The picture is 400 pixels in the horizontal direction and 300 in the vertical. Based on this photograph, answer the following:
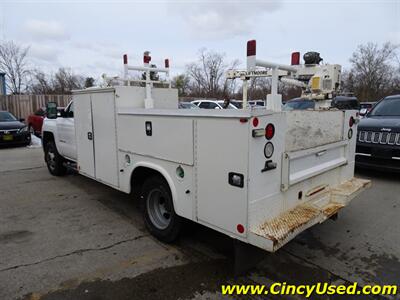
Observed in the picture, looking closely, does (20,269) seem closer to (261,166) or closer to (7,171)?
(261,166)

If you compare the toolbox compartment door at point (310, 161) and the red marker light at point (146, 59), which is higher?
the red marker light at point (146, 59)

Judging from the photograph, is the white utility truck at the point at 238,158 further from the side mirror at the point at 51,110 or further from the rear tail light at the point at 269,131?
the side mirror at the point at 51,110

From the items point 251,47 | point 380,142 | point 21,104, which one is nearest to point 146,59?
point 251,47

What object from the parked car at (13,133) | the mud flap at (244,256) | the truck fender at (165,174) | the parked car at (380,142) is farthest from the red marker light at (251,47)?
the parked car at (13,133)

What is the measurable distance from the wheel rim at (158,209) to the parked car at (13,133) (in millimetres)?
10575

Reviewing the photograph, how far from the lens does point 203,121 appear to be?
282 centimetres

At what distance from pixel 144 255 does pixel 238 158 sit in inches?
67.2

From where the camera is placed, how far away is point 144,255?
11.3ft

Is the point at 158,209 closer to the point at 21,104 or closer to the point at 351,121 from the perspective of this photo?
the point at 351,121

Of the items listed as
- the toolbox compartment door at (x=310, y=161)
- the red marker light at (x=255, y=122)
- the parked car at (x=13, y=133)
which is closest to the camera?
the red marker light at (x=255, y=122)

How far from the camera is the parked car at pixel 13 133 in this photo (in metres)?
11.9

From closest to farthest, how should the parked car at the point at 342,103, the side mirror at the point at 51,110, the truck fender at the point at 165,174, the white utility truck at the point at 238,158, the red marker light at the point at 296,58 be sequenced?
1. the white utility truck at the point at 238,158
2. the truck fender at the point at 165,174
3. the red marker light at the point at 296,58
4. the side mirror at the point at 51,110
5. the parked car at the point at 342,103

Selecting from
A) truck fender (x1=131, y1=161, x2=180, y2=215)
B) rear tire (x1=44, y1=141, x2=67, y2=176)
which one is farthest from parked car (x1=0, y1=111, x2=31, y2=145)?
truck fender (x1=131, y1=161, x2=180, y2=215)

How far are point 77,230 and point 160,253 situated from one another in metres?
1.39
